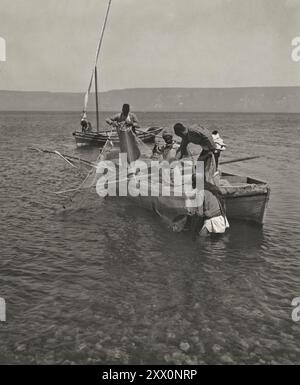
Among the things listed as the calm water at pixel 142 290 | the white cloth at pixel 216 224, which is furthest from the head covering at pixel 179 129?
the calm water at pixel 142 290

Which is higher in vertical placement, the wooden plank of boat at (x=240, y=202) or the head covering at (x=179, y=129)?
the head covering at (x=179, y=129)

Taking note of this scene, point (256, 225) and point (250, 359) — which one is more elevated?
point (256, 225)

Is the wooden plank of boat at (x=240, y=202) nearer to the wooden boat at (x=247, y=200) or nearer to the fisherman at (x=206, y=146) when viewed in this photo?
the wooden boat at (x=247, y=200)

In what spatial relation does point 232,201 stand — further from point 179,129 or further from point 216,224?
point 179,129

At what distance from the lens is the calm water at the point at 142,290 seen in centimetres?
670

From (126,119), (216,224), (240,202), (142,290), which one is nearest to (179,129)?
(240,202)

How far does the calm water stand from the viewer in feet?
22.0

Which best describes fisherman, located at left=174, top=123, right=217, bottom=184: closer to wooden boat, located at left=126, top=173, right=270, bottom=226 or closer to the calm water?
wooden boat, located at left=126, top=173, right=270, bottom=226

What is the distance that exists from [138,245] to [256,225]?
4.00m

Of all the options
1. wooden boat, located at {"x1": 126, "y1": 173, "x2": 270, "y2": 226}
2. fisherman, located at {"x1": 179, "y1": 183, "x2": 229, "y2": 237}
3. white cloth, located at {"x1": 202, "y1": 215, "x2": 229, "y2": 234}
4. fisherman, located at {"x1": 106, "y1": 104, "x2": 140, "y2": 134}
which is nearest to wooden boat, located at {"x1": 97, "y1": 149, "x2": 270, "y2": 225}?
wooden boat, located at {"x1": 126, "y1": 173, "x2": 270, "y2": 226}

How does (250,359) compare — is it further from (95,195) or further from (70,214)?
(95,195)

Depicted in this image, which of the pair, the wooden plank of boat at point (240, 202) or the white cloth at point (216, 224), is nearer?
the white cloth at point (216, 224)
